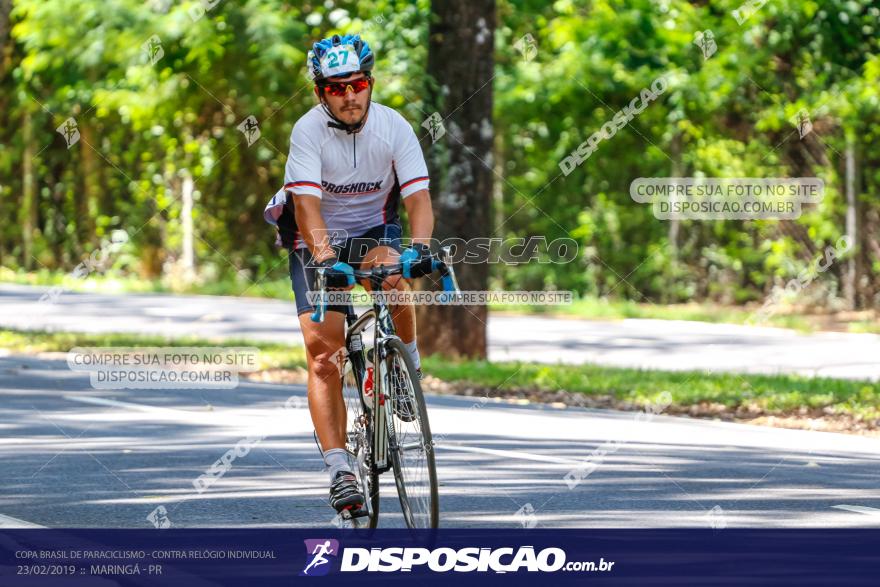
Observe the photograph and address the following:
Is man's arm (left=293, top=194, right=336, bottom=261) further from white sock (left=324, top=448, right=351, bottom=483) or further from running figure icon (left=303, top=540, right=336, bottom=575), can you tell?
running figure icon (left=303, top=540, right=336, bottom=575)

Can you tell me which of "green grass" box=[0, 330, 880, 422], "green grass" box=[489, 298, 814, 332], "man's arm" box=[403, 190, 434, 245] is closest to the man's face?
"man's arm" box=[403, 190, 434, 245]

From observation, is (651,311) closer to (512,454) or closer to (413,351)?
(512,454)

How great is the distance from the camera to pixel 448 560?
6.43m

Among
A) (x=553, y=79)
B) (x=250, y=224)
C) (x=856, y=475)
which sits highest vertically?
(x=553, y=79)

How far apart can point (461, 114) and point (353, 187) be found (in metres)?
9.20

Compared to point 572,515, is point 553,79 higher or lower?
higher

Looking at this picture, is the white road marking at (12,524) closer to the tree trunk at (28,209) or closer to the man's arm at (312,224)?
the man's arm at (312,224)

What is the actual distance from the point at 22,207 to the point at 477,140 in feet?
78.6

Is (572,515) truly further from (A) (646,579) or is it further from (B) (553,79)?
(B) (553,79)

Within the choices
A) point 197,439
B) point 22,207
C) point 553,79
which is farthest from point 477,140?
point 22,207

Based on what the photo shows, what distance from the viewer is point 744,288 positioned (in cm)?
2833

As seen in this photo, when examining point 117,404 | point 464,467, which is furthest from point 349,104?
point 117,404

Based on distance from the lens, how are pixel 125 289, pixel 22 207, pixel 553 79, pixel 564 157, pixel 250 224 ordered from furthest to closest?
pixel 22 207 < pixel 250 224 < pixel 125 289 < pixel 564 157 < pixel 553 79

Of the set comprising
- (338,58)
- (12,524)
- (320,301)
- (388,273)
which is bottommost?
(12,524)
